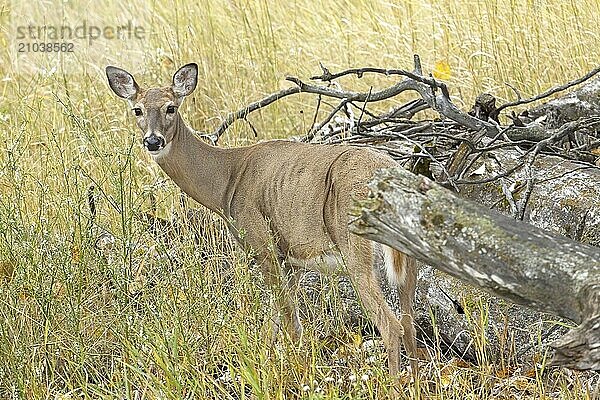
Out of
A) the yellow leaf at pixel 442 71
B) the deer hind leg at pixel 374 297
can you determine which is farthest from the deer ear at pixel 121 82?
the yellow leaf at pixel 442 71

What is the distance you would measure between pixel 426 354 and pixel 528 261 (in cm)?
185

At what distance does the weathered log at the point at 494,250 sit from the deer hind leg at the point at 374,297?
128cm

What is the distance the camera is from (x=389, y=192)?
8.08 feet

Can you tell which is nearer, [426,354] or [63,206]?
[426,354]

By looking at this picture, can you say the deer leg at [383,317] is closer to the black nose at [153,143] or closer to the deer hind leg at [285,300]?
the deer hind leg at [285,300]

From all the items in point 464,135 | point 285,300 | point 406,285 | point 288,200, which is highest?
point 464,135

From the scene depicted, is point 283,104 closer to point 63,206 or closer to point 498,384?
point 63,206

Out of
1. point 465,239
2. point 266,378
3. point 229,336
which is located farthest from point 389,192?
point 229,336

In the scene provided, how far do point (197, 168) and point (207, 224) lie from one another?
0.28 m

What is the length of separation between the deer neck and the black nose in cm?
15

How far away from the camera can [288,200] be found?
426cm

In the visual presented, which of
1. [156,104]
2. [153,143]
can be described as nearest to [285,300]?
[153,143]

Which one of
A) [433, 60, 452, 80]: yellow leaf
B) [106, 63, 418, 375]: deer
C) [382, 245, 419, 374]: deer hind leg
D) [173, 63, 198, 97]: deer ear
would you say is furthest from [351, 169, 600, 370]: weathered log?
[433, 60, 452, 80]: yellow leaf

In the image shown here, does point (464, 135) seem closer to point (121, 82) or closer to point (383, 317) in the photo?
point (383, 317)
